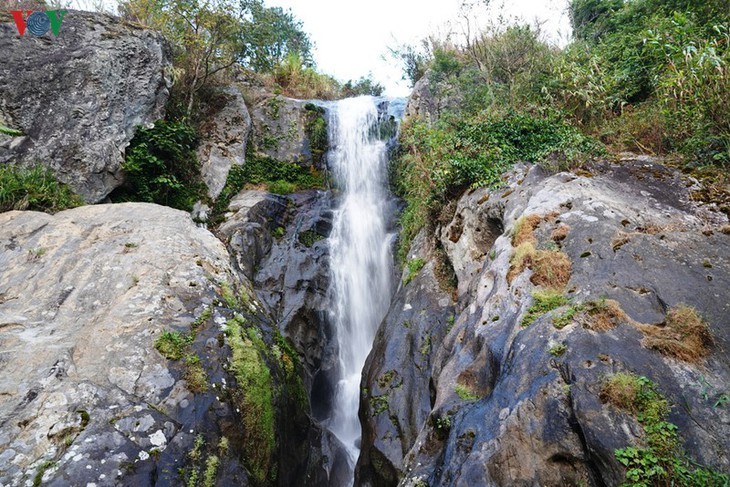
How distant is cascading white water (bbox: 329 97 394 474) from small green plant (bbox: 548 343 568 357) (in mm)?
5510

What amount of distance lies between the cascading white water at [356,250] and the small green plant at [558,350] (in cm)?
551

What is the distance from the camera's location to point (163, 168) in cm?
1052

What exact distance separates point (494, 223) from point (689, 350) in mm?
3984

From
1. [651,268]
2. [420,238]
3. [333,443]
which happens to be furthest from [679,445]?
[420,238]

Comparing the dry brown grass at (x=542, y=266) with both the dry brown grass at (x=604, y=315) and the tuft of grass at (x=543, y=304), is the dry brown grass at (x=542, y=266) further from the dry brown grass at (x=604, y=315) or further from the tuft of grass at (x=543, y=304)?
the dry brown grass at (x=604, y=315)

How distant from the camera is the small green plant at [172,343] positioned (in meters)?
5.05

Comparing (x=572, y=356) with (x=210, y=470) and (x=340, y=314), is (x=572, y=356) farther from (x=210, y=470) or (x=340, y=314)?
(x=340, y=314)

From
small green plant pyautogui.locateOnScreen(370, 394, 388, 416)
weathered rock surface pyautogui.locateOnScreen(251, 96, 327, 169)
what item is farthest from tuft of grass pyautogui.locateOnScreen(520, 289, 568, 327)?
weathered rock surface pyautogui.locateOnScreen(251, 96, 327, 169)

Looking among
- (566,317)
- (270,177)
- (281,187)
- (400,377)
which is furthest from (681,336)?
(270,177)

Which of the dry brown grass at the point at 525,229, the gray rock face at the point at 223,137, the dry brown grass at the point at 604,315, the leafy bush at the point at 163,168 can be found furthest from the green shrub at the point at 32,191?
the dry brown grass at the point at 604,315

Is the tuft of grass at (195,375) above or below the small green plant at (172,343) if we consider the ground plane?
below

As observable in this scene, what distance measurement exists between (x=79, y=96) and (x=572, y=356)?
455 inches

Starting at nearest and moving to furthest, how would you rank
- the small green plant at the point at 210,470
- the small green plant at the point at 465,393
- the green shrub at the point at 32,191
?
the small green plant at the point at 465,393 → the small green plant at the point at 210,470 → the green shrub at the point at 32,191

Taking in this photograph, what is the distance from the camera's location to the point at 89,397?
168 inches
